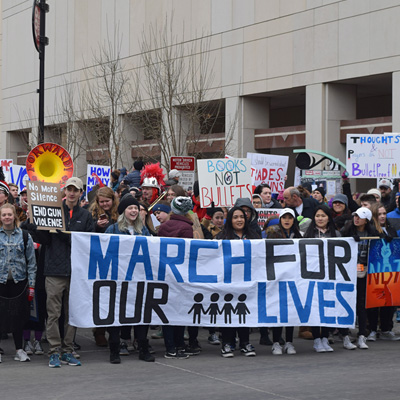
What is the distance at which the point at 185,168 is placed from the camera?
20359mm

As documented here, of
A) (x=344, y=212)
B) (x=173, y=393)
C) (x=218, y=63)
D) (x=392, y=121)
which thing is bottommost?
(x=173, y=393)

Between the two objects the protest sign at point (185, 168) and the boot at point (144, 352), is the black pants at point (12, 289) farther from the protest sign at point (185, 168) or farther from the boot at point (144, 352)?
the protest sign at point (185, 168)

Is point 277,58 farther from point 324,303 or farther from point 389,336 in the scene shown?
point 324,303

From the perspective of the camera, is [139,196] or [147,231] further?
[139,196]

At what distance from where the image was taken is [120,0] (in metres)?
37.5

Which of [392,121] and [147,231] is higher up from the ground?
[392,121]

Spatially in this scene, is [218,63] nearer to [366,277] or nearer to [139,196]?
[139,196]

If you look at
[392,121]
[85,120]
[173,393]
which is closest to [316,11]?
[392,121]

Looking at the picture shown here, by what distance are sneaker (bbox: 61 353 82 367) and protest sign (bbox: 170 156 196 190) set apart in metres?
10.1

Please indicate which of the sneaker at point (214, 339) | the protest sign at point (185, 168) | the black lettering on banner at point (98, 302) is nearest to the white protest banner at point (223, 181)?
the sneaker at point (214, 339)

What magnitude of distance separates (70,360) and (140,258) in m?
1.35

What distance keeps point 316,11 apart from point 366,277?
18.2 metres

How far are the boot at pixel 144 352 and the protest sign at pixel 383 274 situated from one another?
2879 millimetres

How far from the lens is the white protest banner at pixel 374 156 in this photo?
→ 55.0ft
